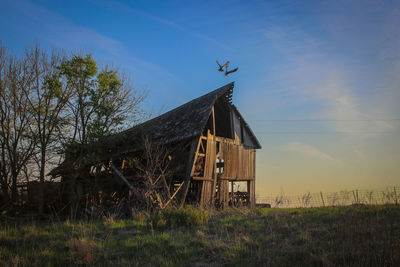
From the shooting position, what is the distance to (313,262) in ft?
16.8

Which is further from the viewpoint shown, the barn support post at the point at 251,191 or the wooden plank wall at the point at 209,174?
the barn support post at the point at 251,191

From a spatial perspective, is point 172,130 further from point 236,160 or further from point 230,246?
point 230,246

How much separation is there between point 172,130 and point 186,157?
174 centimetres

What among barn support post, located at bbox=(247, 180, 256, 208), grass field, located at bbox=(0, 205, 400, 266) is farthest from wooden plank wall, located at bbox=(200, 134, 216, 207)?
grass field, located at bbox=(0, 205, 400, 266)

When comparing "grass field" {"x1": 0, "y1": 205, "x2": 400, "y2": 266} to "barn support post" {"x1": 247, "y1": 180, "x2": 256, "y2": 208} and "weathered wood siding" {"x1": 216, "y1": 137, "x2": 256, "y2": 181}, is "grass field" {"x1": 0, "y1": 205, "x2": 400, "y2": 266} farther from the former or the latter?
"barn support post" {"x1": 247, "y1": 180, "x2": 256, "y2": 208}

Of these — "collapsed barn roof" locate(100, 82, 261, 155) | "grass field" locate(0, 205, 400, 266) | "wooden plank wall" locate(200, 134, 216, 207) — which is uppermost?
"collapsed barn roof" locate(100, 82, 261, 155)

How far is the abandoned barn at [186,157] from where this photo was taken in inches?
514

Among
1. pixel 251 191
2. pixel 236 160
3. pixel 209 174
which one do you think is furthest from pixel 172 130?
pixel 251 191

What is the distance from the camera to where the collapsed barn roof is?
13.3m

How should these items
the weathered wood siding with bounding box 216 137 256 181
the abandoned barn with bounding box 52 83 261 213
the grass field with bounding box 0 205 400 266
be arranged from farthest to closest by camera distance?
the weathered wood siding with bounding box 216 137 256 181 → the abandoned barn with bounding box 52 83 261 213 → the grass field with bounding box 0 205 400 266

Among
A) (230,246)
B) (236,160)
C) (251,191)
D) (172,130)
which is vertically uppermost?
(172,130)

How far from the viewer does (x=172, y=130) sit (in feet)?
47.8

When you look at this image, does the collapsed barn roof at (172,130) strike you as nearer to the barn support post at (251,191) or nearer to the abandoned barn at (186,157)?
the abandoned barn at (186,157)

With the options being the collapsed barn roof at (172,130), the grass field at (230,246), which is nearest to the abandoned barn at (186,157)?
the collapsed barn roof at (172,130)
